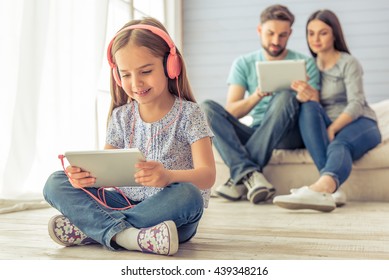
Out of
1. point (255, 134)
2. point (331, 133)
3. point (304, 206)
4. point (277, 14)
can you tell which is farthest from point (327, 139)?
point (277, 14)

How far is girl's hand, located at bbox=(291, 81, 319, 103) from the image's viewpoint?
8.59 feet

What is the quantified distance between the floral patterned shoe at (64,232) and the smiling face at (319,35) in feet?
5.24

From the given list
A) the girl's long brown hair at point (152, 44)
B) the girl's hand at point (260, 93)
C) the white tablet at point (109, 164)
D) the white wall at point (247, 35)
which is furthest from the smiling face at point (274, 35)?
the white wall at point (247, 35)

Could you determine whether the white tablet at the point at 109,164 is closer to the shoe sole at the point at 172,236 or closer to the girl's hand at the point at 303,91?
the shoe sole at the point at 172,236

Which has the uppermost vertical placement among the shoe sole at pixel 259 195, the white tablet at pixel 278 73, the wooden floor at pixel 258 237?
the white tablet at pixel 278 73

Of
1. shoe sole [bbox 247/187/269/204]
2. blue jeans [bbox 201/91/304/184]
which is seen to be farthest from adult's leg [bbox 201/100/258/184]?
shoe sole [bbox 247/187/269/204]

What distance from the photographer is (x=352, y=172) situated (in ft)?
8.98

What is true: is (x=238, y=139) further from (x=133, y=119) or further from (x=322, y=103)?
(x=133, y=119)

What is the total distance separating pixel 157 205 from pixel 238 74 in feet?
5.22

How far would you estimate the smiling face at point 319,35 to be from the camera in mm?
2709

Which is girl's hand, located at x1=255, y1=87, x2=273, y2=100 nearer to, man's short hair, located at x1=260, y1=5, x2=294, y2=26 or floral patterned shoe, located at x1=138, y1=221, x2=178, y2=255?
man's short hair, located at x1=260, y1=5, x2=294, y2=26

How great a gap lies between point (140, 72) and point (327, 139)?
52.6 inches
